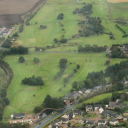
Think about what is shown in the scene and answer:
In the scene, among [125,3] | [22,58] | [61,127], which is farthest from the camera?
[125,3]

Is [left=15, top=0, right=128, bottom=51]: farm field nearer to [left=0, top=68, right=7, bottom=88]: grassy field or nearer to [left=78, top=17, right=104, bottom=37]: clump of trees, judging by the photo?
[left=78, top=17, right=104, bottom=37]: clump of trees

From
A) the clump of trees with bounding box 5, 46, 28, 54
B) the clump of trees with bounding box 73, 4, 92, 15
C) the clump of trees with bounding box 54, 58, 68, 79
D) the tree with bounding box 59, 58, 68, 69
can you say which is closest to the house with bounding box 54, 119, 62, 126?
the clump of trees with bounding box 54, 58, 68, 79

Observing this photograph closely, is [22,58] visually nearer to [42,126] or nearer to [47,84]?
[47,84]

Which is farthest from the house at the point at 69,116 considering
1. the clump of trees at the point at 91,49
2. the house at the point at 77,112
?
the clump of trees at the point at 91,49

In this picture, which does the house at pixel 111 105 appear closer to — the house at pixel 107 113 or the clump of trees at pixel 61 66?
the house at pixel 107 113

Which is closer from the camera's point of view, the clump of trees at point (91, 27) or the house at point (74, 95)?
the house at point (74, 95)

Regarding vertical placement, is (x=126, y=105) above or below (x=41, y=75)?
below

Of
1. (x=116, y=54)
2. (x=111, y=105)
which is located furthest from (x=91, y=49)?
(x=111, y=105)

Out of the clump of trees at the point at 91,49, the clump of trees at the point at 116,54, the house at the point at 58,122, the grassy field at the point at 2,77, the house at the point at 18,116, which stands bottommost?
the house at the point at 58,122

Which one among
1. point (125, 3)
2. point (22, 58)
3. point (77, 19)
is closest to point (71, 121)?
point (22, 58)
